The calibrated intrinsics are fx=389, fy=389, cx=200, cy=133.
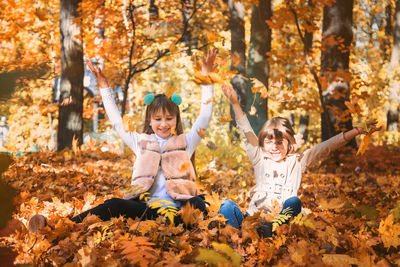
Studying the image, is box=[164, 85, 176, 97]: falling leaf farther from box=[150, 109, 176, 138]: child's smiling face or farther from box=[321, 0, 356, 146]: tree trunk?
box=[321, 0, 356, 146]: tree trunk

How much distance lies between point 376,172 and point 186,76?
958cm

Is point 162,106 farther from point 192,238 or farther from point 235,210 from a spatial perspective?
point 192,238

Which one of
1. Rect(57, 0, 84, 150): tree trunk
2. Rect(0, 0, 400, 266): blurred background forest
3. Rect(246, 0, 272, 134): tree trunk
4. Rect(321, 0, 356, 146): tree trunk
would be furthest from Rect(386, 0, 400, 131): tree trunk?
Rect(57, 0, 84, 150): tree trunk

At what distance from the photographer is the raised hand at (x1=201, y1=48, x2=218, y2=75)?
334 cm

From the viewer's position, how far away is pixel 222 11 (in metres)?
17.5

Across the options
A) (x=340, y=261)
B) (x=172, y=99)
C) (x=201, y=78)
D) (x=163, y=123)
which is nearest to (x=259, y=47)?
(x=172, y=99)

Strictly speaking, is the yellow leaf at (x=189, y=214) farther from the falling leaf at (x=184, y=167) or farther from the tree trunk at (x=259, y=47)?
the tree trunk at (x=259, y=47)

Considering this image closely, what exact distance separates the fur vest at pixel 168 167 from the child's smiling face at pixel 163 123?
0.07 meters

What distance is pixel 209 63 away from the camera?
336 centimetres

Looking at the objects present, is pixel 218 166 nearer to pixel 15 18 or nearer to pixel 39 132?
pixel 15 18

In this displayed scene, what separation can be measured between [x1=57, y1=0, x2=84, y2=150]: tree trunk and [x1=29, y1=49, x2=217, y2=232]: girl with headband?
500cm

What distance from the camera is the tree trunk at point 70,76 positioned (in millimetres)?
8273

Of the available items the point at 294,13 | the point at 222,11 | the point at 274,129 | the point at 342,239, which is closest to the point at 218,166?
the point at 294,13

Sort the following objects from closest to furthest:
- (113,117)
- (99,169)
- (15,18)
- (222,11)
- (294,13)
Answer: (113,117)
(99,169)
(294,13)
(15,18)
(222,11)
